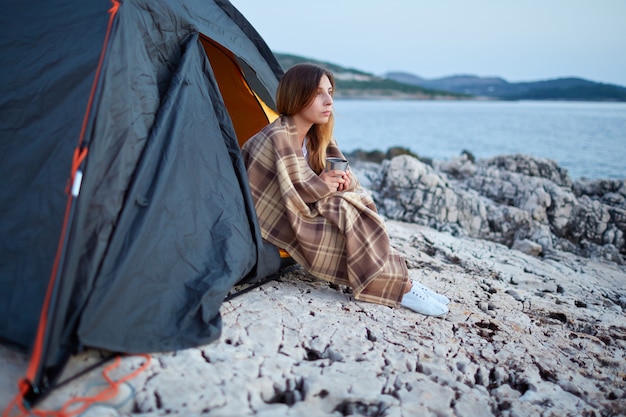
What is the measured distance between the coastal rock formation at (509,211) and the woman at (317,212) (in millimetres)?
3667

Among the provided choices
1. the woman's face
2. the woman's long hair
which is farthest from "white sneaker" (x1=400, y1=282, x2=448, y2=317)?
the woman's long hair

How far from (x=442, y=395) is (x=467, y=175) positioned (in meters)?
8.22

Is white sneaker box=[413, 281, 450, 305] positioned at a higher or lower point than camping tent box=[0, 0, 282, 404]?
lower

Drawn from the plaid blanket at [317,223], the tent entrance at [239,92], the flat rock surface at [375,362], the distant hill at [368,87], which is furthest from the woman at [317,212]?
the distant hill at [368,87]

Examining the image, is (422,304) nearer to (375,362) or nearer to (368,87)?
(375,362)

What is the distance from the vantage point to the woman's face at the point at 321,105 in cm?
347

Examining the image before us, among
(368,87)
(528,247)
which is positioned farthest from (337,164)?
(368,87)

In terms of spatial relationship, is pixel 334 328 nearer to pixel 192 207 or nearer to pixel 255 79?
pixel 192 207

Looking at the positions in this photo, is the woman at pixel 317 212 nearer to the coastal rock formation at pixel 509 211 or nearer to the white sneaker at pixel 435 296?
the white sneaker at pixel 435 296

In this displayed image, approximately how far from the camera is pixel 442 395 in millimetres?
2451

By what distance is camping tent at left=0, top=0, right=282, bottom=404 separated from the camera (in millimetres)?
2428

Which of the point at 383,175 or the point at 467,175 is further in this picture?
the point at 467,175

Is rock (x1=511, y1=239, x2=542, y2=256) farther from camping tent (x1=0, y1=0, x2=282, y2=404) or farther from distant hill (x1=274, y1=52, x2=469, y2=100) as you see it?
distant hill (x1=274, y1=52, x2=469, y2=100)

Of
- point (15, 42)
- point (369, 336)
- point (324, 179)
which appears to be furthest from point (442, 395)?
point (15, 42)
